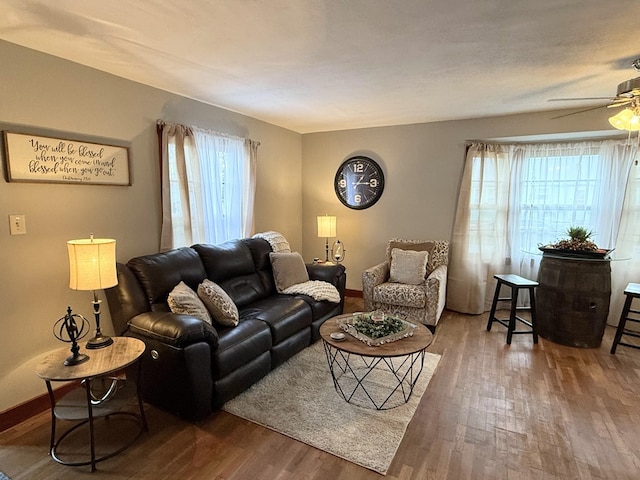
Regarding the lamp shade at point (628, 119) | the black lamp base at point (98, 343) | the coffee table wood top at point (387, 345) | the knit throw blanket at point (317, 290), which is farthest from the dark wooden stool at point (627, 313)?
the black lamp base at point (98, 343)

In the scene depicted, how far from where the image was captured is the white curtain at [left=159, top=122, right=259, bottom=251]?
306 centimetres

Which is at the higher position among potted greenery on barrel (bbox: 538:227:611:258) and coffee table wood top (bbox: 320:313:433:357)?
potted greenery on barrel (bbox: 538:227:611:258)

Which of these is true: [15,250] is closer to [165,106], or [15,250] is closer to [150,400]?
[150,400]

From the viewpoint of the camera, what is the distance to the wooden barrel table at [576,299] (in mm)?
3186

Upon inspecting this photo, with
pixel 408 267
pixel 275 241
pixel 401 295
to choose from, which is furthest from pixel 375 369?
pixel 275 241

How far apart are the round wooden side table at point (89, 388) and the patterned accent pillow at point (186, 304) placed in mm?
331

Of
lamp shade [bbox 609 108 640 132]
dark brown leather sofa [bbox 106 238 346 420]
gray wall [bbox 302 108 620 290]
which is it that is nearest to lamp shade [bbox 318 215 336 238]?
gray wall [bbox 302 108 620 290]

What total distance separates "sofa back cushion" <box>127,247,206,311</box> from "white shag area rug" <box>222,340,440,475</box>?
3.09 ft

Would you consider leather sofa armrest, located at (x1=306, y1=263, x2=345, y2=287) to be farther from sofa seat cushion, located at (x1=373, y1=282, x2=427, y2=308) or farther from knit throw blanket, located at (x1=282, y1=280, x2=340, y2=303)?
sofa seat cushion, located at (x1=373, y1=282, x2=427, y2=308)

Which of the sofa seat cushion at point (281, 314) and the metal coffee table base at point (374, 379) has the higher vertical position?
the sofa seat cushion at point (281, 314)

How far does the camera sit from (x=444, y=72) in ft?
8.30

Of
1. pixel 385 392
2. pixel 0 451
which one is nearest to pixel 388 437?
pixel 385 392

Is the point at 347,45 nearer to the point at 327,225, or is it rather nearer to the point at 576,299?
the point at 327,225

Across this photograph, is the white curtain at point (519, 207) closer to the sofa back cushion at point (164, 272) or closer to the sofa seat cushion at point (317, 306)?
the sofa seat cushion at point (317, 306)
